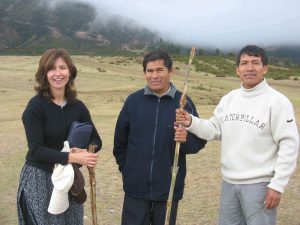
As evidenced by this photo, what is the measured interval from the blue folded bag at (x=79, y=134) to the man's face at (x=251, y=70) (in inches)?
47.7

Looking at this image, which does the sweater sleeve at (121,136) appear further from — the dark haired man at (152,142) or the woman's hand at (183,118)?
the woman's hand at (183,118)

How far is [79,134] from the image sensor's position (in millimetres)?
3939

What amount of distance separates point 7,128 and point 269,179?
10.6 metres

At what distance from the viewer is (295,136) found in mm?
3900

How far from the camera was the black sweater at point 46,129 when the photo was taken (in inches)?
152

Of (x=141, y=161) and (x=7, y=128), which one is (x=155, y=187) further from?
(x=7, y=128)

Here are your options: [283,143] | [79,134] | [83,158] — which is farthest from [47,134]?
[283,143]

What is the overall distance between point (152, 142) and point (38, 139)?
0.91 metres

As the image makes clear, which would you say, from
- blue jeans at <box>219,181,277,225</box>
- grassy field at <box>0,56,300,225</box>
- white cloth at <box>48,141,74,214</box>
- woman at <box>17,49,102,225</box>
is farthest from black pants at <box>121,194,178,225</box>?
grassy field at <box>0,56,300,225</box>

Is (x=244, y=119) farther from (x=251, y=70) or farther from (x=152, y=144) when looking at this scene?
(x=152, y=144)

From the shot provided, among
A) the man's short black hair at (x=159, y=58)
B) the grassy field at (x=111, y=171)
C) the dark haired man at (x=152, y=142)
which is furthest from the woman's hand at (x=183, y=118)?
the grassy field at (x=111, y=171)

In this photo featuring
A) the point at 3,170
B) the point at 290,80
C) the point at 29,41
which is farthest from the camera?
the point at 29,41

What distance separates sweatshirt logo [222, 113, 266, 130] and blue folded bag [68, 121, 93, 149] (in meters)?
1.05

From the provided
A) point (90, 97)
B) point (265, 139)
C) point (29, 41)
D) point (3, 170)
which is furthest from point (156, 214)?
point (29, 41)
